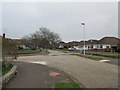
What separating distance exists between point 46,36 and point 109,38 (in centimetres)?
3000

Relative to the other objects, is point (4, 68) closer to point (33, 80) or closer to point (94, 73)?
point (33, 80)

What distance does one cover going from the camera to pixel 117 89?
20.2ft

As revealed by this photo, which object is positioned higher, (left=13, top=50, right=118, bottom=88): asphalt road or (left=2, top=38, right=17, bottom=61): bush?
(left=2, top=38, right=17, bottom=61): bush

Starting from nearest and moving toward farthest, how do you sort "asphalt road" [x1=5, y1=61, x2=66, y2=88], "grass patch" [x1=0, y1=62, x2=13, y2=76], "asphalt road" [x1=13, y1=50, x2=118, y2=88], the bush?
"asphalt road" [x1=5, y1=61, x2=66, y2=88] < "asphalt road" [x1=13, y1=50, x2=118, y2=88] < "grass patch" [x1=0, y1=62, x2=13, y2=76] < the bush

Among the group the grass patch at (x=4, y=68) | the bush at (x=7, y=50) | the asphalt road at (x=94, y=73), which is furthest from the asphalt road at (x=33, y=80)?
the bush at (x=7, y=50)

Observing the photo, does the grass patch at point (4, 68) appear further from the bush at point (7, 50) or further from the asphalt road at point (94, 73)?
the asphalt road at point (94, 73)

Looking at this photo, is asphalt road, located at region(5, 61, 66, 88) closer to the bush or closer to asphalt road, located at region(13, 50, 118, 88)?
asphalt road, located at region(13, 50, 118, 88)

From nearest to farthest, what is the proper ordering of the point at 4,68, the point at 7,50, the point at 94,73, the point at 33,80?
1. the point at 33,80
2. the point at 94,73
3. the point at 4,68
4. the point at 7,50

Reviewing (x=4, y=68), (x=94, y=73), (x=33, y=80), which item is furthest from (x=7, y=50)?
(x=94, y=73)

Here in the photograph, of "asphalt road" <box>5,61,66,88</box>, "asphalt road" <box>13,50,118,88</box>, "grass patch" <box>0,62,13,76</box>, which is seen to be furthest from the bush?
"asphalt road" <box>13,50,118,88</box>

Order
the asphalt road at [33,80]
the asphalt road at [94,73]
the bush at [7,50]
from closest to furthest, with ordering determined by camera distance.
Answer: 1. the asphalt road at [33,80]
2. the asphalt road at [94,73]
3. the bush at [7,50]

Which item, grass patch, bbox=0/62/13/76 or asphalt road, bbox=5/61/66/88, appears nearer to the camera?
asphalt road, bbox=5/61/66/88

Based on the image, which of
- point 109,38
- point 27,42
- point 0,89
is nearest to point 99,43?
point 109,38

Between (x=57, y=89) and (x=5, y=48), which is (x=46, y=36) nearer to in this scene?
(x=5, y=48)
